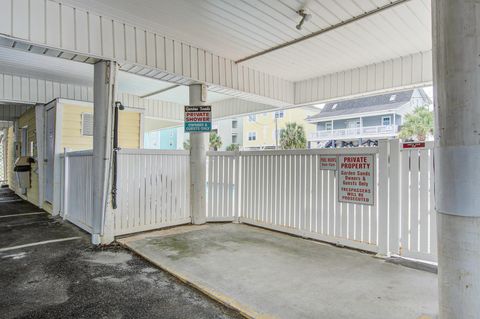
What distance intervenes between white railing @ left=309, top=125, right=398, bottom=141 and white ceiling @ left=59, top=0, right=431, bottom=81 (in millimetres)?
18195

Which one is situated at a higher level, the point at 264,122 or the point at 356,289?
the point at 264,122

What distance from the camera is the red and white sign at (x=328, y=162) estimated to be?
14.8 feet

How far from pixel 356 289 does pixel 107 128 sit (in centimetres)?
394

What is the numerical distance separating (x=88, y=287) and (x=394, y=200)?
3.69 meters

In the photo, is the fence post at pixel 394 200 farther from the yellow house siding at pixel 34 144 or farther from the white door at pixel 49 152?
the yellow house siding at pixel 34 144

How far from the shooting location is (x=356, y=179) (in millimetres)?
4262

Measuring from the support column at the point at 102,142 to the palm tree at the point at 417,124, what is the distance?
71.8 feet

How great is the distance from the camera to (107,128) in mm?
4570

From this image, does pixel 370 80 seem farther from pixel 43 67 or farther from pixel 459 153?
pixel 43 67

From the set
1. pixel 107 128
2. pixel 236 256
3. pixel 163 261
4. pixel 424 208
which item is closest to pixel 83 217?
pixel 107 128

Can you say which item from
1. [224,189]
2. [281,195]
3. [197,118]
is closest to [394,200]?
[281,195]

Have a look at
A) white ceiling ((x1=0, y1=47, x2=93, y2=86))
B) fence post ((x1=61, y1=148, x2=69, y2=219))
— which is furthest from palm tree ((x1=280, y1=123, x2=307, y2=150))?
fence post ((x1=61, y1=148, x2=69, y2=219))

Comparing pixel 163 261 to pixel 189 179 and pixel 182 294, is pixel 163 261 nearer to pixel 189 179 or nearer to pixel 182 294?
pixel 182 294

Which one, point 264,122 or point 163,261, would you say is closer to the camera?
point 163,261
